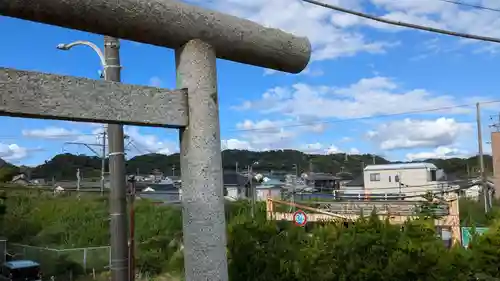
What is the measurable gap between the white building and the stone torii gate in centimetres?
4655

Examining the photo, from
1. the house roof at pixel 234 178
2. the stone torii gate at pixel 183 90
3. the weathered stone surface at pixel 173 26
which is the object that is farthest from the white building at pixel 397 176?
the stone torii gate at pixel 183 90

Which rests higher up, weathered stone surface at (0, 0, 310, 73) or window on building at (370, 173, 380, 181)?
weathered stone surface at (0, 0, 310, 73)

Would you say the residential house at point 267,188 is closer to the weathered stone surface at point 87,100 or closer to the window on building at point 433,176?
the window on building at point 433,176

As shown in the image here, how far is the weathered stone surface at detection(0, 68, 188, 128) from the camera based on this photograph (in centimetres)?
282

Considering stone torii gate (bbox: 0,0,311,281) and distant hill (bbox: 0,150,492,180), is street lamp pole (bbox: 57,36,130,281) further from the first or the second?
distant hill (bbox: 0,150,492,180)

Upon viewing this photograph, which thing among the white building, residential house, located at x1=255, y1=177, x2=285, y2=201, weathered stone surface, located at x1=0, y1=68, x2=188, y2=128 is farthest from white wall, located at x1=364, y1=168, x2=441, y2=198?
weathered stone surface, located at x1=0, y1=68, x2=188, y2=128

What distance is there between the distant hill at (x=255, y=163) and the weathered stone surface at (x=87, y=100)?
518 inches

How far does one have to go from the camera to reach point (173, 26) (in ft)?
11.3

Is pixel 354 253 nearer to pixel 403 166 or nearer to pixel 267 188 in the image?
pixel 267 188

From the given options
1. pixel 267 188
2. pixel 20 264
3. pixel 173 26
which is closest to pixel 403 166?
pixel 267 188

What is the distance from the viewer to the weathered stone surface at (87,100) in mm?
2816

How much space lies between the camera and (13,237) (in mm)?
25281

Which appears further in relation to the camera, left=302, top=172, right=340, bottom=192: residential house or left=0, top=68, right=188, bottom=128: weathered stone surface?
left=302, top=172, right=340, bottom=192: residential house

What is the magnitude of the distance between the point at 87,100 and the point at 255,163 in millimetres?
50580
